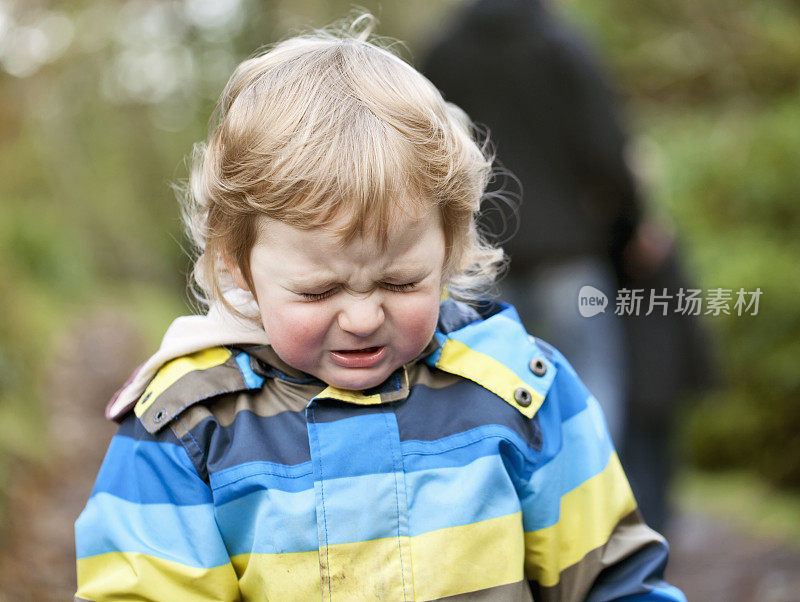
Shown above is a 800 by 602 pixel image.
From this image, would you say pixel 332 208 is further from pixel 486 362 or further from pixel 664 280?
pixel 664 280

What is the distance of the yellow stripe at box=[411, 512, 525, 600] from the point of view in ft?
4.97

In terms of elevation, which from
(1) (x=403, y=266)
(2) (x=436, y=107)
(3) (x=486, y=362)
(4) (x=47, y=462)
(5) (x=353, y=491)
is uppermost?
(2) (x=436, y=107)

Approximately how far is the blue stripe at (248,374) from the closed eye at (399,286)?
0.93 ft

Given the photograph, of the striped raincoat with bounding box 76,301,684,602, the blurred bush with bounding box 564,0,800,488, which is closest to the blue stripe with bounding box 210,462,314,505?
the striped raincoat with bounding box 76,301,684,602

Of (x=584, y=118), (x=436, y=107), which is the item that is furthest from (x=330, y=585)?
(x=584, y=118)

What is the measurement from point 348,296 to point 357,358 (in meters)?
0.11

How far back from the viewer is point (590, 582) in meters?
1.63

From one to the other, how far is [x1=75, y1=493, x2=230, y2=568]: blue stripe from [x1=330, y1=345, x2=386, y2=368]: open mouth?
0.31 metres

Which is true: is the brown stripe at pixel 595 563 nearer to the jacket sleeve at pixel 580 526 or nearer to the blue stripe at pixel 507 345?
the jacket sleeve at pixel 580 526

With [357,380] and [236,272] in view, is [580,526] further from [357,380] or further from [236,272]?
[236,272]

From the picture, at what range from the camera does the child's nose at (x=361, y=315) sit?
Result: 4.83 ft

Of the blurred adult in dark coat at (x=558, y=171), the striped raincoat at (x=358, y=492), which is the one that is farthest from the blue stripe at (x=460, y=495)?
the blurred adult in dark coat at (x=558, y=171)

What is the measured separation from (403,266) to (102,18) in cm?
546

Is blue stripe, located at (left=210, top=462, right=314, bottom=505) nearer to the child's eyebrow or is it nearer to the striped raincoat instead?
the striped raincoat
